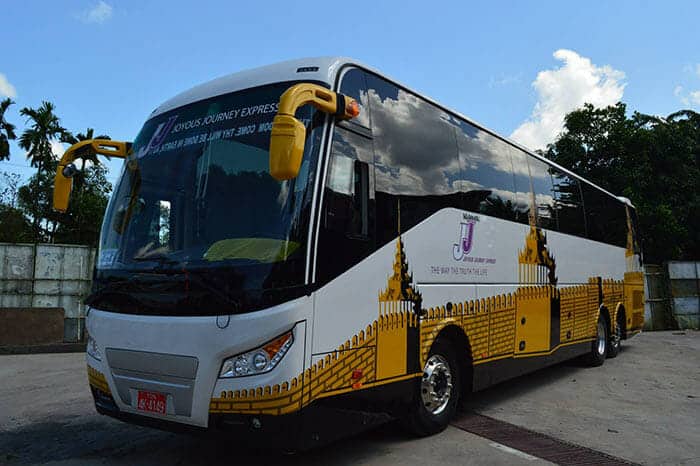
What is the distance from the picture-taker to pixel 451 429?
19.0 ft

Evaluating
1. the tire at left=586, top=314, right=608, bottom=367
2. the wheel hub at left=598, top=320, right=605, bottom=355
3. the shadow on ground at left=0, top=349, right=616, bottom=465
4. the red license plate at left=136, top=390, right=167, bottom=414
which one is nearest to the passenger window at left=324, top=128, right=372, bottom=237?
the red license plate at left=136, top=390, right=167, bottom=414

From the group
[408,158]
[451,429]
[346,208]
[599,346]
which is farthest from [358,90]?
[599,346]

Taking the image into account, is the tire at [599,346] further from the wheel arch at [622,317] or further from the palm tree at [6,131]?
the palm tree at [6,131]

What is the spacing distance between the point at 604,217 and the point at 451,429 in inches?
270

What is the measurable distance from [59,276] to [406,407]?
37.6 ft

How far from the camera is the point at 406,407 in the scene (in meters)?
5.07

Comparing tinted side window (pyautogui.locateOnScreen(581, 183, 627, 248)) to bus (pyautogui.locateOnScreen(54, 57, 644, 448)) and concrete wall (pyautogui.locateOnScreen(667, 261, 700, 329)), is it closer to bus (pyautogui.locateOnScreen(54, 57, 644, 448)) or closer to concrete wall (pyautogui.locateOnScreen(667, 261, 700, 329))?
bus (pyautogui.locateOnScreen(54, 57, 644, 448))

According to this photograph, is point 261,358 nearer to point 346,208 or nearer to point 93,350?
point 346,208

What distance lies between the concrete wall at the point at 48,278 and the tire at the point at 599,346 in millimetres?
11229

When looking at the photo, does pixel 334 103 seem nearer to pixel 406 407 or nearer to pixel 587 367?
pixel 406 407

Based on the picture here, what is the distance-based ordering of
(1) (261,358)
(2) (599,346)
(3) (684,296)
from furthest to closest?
(3) (684,296) < (2) (599,346) < (1) (261,358)

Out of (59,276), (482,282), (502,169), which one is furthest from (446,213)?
(59,276)

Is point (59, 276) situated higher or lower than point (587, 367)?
higher

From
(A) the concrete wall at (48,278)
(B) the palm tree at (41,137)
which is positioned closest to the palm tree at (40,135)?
(B) the palm tree at (41,137)
